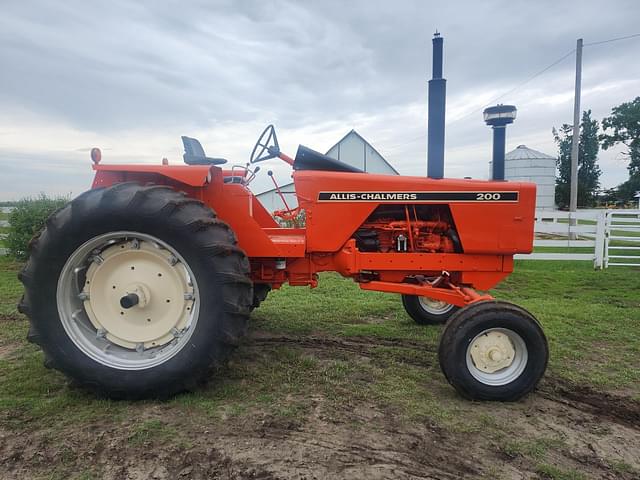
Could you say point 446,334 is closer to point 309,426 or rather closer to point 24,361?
point 309,426

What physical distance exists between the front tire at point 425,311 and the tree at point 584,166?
30098 mm

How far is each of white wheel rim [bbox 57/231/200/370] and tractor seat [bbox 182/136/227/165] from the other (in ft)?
3.31

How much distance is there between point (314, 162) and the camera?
11.2ft

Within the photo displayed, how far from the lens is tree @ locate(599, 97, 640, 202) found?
3189cm

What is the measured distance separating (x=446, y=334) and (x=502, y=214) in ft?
3.47

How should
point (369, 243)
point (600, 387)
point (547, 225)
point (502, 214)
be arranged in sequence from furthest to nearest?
point (547, 225) < point (369, 243) < point (502, 214) < point (600, 387)

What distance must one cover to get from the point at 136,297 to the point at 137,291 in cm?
7

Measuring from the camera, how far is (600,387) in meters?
3.05

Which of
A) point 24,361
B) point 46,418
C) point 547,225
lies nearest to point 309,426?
point 46,418

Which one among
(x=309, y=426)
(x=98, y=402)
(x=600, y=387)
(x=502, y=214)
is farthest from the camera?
(x=502, y=214)

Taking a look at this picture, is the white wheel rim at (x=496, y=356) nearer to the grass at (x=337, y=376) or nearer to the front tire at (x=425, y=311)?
the grass at (x=337, y=376)

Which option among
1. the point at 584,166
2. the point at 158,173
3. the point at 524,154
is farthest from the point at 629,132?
the point at 158,173

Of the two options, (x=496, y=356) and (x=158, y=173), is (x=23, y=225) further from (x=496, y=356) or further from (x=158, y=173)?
(x=496, y=356)

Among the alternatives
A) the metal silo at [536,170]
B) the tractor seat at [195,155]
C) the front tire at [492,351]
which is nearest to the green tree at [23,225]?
the tractor seat at [195,155]
